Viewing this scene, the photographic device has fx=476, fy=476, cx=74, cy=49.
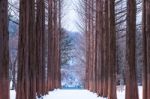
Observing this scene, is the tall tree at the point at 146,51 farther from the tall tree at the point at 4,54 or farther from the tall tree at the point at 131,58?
the tall tree at the point at 4,54

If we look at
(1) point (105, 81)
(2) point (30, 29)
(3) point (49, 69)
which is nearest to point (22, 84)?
(2) point (30, 29)

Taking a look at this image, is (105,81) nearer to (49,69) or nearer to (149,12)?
(149,12)

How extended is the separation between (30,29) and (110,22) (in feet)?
14.5

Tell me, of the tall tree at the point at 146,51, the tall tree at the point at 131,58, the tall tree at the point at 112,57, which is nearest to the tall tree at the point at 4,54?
the tall tree at the point at 131,58

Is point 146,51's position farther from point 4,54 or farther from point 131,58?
point 4,54

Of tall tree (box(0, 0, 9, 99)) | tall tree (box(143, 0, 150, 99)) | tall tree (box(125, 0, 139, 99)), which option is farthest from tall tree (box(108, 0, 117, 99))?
tall tree (box(0, 0, 9, 99))

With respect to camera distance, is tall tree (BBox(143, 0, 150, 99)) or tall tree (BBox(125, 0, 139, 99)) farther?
tall tree (BBox(143, 0, 150, 99))

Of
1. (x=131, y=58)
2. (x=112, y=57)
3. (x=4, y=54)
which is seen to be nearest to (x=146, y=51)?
(x=131, y=58)

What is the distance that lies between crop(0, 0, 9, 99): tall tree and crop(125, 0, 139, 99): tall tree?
4.72 meters

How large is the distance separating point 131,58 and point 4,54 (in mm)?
5004

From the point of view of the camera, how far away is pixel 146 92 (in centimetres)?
1880

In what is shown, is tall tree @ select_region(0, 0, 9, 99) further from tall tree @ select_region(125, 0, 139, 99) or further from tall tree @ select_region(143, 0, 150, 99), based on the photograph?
tall tree @ select_region(143, 0, 150, 99)

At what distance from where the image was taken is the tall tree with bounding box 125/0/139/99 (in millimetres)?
18391

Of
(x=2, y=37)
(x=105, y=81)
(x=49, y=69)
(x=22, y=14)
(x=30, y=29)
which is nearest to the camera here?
(x=2, y=37)
